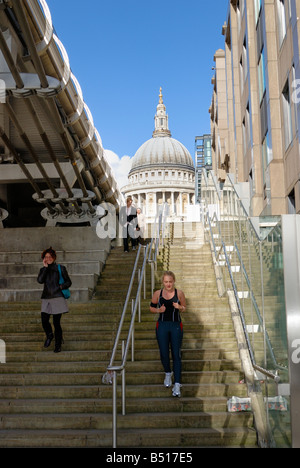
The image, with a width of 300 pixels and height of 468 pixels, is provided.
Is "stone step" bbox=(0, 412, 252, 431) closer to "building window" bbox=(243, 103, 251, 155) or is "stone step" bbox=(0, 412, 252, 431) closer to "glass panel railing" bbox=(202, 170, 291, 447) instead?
"glass panel railing" bbox=(202, 170, 291, 447)

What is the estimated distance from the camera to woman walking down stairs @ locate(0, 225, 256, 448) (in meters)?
6.46

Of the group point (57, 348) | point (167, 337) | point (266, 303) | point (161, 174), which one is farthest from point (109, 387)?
point (161, 174)

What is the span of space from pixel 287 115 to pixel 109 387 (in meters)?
10.7

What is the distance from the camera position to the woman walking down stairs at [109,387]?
6.46 metres

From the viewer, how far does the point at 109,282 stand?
13.0 metres

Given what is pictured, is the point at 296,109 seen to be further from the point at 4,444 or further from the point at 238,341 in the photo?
the point at 4,444

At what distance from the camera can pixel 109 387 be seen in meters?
7.61

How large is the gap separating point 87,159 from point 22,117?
267 cm

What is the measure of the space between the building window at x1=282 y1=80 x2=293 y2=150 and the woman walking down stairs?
635 centimetres

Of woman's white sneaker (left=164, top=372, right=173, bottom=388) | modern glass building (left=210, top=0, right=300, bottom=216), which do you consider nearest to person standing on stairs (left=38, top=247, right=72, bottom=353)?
woman's white sneaker (left=164, top=372, right=173, bottom=388)

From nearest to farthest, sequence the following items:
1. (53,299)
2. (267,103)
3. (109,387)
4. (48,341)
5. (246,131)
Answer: (109,387)
(53,299)
(48,341)
(267,103)
(246,131)

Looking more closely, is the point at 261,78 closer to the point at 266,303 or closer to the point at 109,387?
the point at 109,387
